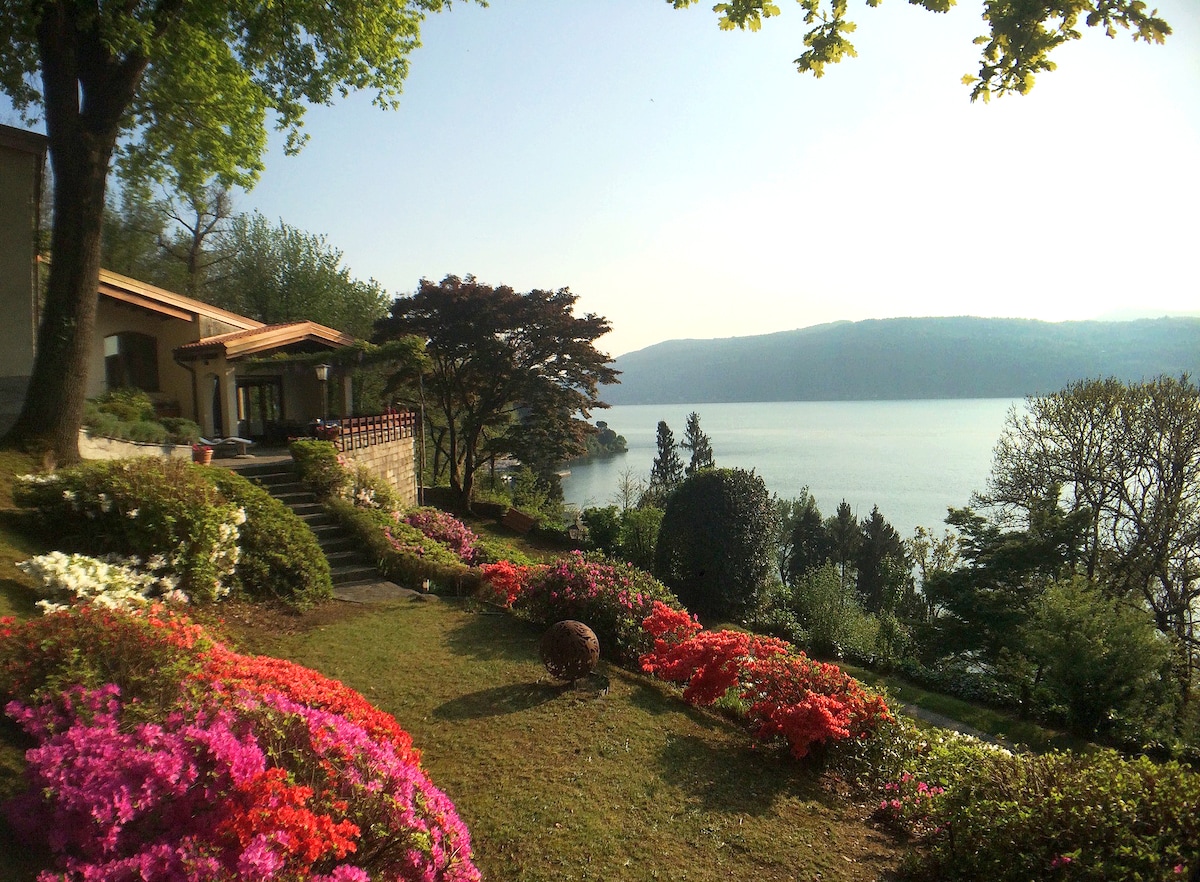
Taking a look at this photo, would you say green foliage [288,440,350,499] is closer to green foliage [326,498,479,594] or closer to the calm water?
green foliage [326,498,479,594]

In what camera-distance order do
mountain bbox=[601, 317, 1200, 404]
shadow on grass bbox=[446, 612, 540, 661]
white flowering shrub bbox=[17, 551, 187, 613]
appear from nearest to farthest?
white flowering shrub bbox=[17, 551, 187, 613] → shadow on grass bbox=[446, 612, 540, 661] → mountain bbox=[601, 317, 1200, 404]

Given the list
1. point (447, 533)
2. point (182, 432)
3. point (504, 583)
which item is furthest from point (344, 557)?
point (182, 432)

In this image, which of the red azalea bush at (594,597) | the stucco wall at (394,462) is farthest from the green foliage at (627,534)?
the red azalea bush at (594,597)

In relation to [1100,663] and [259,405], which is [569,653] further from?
[259,405]

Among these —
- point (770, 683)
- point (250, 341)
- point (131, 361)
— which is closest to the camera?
point (770, 683)

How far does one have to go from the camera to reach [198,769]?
2885mm

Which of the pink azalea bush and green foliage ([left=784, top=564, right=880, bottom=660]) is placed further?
green foliage ([left=784, top=564, right=880, bottom=660])

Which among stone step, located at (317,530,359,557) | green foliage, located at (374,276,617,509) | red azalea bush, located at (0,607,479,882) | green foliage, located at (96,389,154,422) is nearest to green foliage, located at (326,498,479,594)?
stone step, located at (317,530,359,557)

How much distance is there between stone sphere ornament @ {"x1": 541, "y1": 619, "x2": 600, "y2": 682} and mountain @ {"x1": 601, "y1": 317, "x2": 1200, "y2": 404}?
74.5m

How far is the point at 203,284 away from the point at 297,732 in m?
36.6

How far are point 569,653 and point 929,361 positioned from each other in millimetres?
156157

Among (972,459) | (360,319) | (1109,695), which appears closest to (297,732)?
(1109,695)

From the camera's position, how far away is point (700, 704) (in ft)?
22.9

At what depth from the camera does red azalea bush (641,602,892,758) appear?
5652 millimetres
